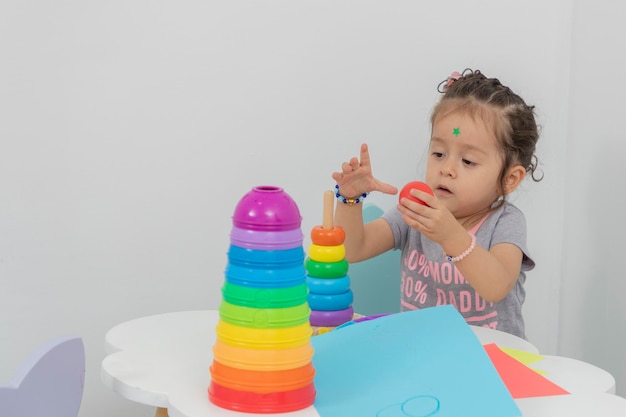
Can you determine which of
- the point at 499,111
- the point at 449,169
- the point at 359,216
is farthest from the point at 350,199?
the point at 499,111

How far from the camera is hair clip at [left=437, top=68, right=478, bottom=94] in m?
1.38

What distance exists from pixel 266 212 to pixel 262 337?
11 cm

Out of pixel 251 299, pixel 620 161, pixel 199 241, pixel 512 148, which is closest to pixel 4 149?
pixel 199 241

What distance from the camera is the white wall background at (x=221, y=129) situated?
1242 mm

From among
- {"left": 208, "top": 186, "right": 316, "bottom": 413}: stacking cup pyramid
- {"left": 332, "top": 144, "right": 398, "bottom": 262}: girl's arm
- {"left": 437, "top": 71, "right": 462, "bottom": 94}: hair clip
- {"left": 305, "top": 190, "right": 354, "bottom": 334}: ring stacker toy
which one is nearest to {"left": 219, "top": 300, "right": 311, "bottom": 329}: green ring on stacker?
{"left": 208, "top": 186, "right": 316, "bottom": 413}: stacking cup pyramid

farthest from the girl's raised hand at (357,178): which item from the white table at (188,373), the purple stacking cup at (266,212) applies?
the purple stacking cup at (266,212)

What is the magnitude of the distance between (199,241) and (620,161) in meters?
0.68

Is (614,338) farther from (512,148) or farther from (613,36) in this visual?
(613,36)

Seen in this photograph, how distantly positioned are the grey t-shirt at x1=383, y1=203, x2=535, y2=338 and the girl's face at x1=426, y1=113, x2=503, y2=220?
6cm

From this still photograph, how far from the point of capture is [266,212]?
0.78 m

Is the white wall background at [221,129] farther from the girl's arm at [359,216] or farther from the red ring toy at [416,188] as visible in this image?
the red ring toy at [416,188]

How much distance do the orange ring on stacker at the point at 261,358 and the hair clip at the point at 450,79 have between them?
2.34 ft

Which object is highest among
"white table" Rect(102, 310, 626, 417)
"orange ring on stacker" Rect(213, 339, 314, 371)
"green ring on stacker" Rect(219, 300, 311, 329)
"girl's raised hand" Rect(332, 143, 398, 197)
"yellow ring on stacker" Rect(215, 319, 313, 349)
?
"girl's raised hand" Rect(332, 143, 398, 197)

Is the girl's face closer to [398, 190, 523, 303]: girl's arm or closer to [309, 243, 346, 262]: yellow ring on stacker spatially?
[398, 190, 523, 303]: girl's arm
